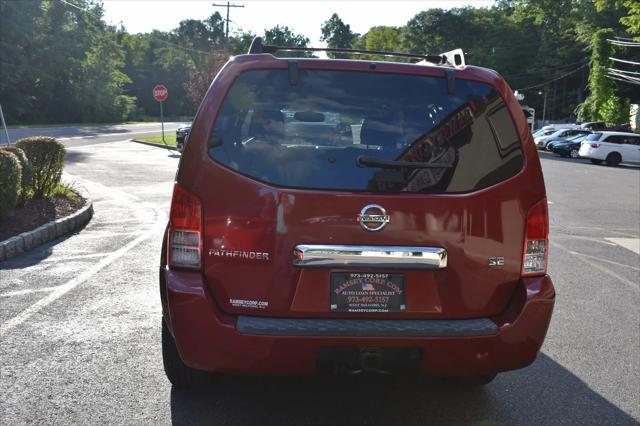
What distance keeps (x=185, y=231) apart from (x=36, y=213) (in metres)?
7.57

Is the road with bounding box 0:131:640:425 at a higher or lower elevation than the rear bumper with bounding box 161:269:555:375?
lower

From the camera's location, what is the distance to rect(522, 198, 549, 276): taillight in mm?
3342

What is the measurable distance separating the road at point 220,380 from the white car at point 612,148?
82.6 ft

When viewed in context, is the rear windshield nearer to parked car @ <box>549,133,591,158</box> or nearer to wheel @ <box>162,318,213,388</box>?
wheel @ <box>162,318,213,388</box>

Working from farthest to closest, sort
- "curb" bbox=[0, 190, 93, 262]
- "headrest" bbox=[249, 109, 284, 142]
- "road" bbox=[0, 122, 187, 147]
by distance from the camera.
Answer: "road" bbox=[0, 122, 187, 147], "curb" bbox=[0, 190, 93, 262], "headrest" bbox=[249, 109, 284, 142]

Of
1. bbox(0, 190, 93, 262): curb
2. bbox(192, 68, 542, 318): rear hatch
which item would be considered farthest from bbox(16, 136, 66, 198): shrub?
bbox(192, 68, 542, 318): rear hatch

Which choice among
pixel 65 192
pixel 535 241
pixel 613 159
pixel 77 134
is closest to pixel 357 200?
pixel 535 241

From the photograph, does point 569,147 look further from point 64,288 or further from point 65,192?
point 64,288

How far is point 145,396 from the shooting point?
3.81m

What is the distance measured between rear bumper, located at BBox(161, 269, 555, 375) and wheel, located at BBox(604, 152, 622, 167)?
30859mm

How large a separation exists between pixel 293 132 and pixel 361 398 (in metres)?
1.67

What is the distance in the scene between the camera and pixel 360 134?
10.6ft

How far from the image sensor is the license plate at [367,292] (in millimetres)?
3127

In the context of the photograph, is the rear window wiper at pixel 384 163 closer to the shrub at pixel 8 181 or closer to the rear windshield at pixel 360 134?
the rear windshield at pixel 360 134
